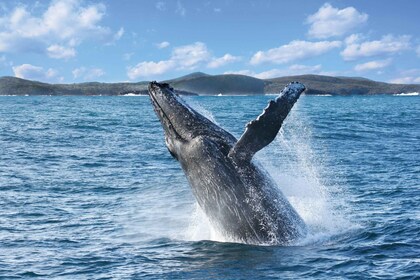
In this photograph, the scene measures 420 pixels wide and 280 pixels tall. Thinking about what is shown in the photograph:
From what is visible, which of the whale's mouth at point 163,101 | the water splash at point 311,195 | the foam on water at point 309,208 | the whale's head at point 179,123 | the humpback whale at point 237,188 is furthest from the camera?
the water splash at point 311,195

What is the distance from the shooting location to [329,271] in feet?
28.1

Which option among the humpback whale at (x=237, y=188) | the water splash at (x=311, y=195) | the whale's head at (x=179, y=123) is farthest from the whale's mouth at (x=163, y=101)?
the water splash at (x=311, y=195)

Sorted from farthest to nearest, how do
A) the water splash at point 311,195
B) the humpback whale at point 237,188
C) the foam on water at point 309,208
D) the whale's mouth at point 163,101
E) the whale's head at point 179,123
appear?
1. the water splash at point 311,195
2. the foam on water at point 309,208
3. the whale's mouth at point 163,101
4. the whale's head at point 179,123
5. the humpback whale at point 237,188

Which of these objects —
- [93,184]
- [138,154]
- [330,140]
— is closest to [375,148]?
[330,140]

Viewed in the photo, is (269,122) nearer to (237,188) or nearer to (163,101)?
(237,188)

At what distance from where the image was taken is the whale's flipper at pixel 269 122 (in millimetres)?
9047

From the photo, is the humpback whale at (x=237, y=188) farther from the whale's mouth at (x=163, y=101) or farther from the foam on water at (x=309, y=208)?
the foam on water at (x=309, y=208)

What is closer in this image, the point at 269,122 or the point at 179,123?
the point at 269,122

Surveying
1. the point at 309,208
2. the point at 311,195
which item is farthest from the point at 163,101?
the point at 311,195

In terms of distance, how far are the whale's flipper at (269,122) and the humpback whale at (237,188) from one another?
0.02 metres

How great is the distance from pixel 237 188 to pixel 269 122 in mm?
1344

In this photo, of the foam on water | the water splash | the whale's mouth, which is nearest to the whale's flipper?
the foam on water

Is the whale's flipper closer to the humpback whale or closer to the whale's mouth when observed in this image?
the humpback whale

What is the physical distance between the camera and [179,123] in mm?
10469
